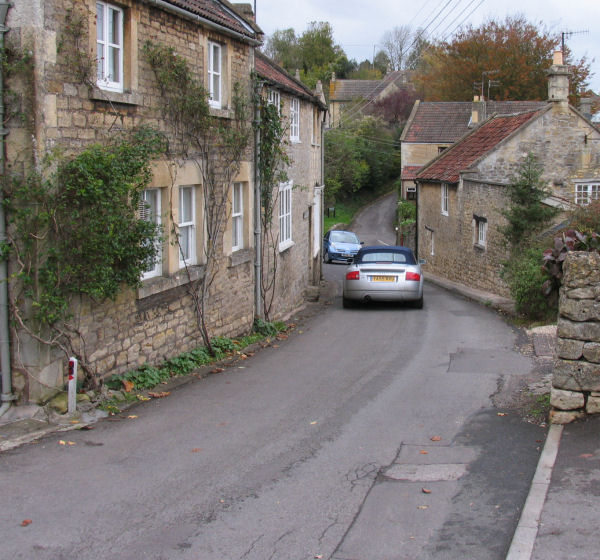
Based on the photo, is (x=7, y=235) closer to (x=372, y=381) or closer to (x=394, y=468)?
(x=394, y=468)

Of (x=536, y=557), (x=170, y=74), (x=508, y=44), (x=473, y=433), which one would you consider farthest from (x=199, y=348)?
(x=508, y=44)

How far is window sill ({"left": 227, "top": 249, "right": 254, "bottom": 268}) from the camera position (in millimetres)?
13375

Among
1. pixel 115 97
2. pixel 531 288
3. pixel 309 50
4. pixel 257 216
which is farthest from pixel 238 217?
pixel 309 50

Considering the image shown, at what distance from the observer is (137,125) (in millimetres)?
9812

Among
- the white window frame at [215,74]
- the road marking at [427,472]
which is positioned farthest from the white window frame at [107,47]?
the road marking at [427,472]

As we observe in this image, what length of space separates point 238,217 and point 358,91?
67.1 m

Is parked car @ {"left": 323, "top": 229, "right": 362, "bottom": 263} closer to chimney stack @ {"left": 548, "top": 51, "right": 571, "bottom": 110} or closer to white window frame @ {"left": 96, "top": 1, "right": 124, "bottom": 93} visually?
chimney stack @ {"left": 548, "top": 51, "right": 571, "bottom": 110}

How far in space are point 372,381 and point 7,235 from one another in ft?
17.7

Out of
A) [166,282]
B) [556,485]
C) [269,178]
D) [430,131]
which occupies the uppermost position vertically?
[430,131]

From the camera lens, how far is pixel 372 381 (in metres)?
10.6

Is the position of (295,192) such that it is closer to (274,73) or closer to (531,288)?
(274,73)

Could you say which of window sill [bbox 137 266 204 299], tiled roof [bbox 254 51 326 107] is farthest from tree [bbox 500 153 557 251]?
window sill [bbox 137 266 204 299]

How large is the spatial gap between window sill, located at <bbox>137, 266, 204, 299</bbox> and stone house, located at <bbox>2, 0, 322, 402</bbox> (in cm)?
2

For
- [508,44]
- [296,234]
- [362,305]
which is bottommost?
[362,305]
